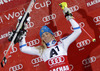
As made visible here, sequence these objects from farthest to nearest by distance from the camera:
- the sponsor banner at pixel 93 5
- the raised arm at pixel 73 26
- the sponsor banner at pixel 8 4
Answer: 1. the sponsor banner at pixel 8 4
2. the sponsor banner at pixel 93 5
3. the raised arm at pixel 73 26

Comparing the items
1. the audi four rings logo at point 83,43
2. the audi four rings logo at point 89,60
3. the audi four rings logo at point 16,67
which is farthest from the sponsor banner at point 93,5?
the audi four rings logo at point 16,67

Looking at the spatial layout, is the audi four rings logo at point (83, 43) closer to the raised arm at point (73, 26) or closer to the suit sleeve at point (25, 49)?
the raised arm at point (73, 26)

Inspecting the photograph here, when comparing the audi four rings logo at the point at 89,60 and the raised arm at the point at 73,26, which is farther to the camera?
the audi four rings logo at the point at 89,60

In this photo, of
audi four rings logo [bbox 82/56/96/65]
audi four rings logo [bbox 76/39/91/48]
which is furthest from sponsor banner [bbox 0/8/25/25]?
audi four rings logo [bbox 82/56/96/65]

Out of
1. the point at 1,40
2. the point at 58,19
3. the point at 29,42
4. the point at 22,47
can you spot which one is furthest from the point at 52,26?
the point at 1,40

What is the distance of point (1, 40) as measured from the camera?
2262mm

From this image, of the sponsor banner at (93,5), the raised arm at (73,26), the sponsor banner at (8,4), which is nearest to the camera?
the raised arm at (73,26)

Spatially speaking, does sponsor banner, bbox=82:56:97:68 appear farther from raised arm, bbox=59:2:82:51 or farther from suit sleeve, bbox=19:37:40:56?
suit sleeve, bbox=19:37:40:56

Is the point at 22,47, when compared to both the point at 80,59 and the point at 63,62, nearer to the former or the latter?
the point at 63,62

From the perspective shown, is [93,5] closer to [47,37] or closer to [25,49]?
[47,37]

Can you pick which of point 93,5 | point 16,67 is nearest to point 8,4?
point 16,67

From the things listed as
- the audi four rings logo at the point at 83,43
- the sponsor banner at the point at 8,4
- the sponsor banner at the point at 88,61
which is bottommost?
the sponsor banner at the point at 88,61

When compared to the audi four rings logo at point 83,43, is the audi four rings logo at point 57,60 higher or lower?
lower

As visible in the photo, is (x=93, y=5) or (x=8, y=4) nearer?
(x=93, y=5)
